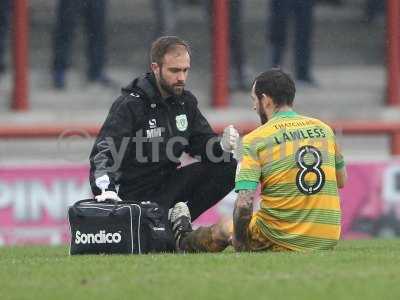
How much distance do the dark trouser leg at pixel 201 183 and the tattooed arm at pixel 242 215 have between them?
1111mm

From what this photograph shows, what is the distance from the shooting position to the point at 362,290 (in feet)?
21.2

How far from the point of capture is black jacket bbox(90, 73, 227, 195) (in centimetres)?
909

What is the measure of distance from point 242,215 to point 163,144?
1385 millimetres

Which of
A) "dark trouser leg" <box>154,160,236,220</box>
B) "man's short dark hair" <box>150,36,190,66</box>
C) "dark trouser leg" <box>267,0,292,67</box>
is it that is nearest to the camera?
"man's short dark hair" <box>150,36,190,66</box>

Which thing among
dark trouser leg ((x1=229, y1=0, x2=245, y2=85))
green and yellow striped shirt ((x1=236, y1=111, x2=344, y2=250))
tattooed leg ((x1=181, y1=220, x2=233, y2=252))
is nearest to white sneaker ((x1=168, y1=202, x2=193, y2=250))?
tattooed leg ((x1=181, y1=220, x2=233, y2=252))

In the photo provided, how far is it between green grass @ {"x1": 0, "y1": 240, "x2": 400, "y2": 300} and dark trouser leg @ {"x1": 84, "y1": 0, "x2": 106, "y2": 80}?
7.11 metres

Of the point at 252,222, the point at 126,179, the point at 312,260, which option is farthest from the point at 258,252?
the point at 126,179

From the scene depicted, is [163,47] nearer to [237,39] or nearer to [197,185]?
[197,185]

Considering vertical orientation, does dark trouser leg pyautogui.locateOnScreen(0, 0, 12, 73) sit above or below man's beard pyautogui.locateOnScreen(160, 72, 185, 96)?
above

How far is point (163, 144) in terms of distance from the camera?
9453mm

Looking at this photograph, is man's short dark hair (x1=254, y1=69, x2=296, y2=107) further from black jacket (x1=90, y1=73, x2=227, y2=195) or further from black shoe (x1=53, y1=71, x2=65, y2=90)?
black shoe (x1=53, y1=71, x2=65, y2=90)

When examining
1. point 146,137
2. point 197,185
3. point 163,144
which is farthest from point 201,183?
point 146,137

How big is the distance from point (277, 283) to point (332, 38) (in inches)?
366

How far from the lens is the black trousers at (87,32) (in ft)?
49.7
